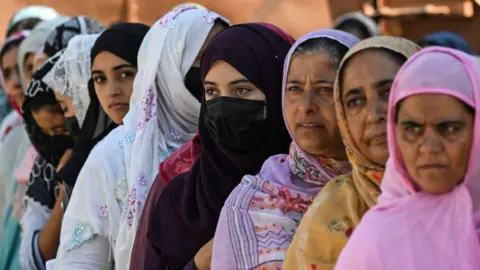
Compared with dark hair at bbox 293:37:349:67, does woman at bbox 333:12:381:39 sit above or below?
below

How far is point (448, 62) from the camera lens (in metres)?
2.35

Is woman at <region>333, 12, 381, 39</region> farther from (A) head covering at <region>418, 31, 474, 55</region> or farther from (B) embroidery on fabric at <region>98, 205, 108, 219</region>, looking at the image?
(B) embroidery on fabric at <region>98, 205, 108, 219</region>

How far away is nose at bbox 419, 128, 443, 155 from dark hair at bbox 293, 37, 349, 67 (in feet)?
2.19

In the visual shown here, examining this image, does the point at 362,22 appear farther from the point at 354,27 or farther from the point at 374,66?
the point at 374,66

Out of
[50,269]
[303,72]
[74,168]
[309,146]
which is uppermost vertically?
[303,72]

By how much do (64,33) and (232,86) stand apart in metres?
2.30

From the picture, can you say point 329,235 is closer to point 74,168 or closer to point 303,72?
point 303,72

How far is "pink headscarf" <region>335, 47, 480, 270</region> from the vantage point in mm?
2295

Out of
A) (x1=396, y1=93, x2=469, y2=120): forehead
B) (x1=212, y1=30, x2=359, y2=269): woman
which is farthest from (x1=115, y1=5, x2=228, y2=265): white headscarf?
(x1=396, y1=93, x2=469, y2=120): forehead

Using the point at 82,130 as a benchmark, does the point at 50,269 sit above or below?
below

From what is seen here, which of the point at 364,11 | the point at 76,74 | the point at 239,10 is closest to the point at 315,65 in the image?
the point at 76,74

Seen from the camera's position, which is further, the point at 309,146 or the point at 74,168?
the point at 74,168

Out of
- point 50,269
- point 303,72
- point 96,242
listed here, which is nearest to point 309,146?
point 303,72

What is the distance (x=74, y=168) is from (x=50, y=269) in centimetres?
45
